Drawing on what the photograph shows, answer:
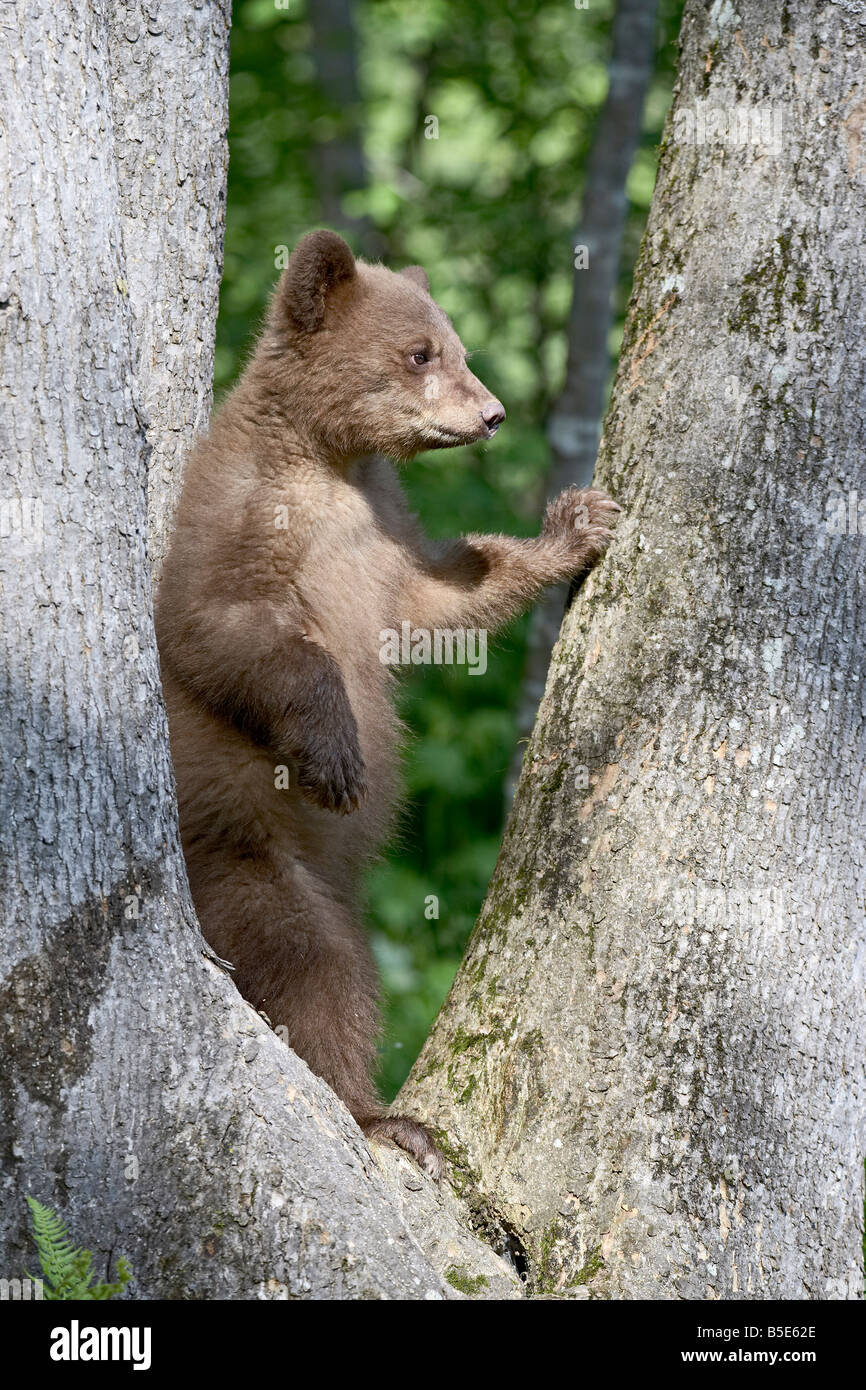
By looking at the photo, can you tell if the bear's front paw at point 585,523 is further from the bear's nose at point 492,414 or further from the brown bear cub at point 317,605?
the bear's nose at point 492,414

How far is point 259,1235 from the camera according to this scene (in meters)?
2.44

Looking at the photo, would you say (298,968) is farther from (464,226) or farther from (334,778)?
(464,226)

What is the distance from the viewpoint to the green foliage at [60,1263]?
2242mm

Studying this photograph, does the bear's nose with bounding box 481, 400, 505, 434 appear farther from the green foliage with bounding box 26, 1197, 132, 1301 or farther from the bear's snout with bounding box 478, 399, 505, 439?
the green foliage with bounding box 26, 1197, 132, 1301

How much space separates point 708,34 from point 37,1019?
2.98 metres

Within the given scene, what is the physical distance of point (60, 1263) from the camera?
2.24m

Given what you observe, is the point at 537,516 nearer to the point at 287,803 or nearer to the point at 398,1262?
the point at 287,803

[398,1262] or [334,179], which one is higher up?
[334,179]

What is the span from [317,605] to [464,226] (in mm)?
6504

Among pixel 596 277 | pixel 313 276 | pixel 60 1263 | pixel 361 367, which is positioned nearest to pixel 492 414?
pixel 361 367

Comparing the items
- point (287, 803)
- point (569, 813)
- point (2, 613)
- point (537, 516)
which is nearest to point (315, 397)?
point (287, 803)

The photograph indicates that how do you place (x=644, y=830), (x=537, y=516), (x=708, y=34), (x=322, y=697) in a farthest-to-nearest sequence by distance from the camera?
(x=537, y=516) < (x=322, y=697) < (x=708, y=34) < (x=644, y=830)

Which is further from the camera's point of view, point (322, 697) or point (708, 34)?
point (322, 697)
